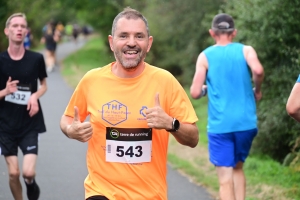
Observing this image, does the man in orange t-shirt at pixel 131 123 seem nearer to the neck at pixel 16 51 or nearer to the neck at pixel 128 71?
the neck at pixel 128 71

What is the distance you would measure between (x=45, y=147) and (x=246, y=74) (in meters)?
6.05

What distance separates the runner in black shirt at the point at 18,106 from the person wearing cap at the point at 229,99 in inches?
69.4

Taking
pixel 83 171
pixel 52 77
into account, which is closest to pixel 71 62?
pixel 52 77

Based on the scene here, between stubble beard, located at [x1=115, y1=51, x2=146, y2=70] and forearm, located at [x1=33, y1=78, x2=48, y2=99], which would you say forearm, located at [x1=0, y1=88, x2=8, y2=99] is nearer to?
forearm, located at [x1=33, y1=78, x2=48, y2=99]

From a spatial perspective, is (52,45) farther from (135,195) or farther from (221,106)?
(135,195)

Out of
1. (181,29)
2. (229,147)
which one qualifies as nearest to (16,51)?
(229,147)

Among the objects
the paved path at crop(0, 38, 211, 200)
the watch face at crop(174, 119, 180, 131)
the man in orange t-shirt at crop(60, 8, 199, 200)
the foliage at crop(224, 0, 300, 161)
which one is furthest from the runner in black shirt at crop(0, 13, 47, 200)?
the foliage at crop(224, 0, 300, 161)

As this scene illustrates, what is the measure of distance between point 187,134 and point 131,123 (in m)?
0.38

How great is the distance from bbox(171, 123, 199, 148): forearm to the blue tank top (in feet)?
7.28

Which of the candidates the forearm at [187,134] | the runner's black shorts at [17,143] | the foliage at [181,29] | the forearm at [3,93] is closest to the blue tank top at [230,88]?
the runner's black shorts at [17,143]

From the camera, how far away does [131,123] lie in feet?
13.8

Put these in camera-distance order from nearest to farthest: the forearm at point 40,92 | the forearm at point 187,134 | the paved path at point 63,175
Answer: the forearm at point 187,134, the forearm at point 40,92, the paved path at point 63,175

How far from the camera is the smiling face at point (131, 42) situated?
4129mm

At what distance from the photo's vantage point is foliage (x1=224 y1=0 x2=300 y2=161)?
9859mm
